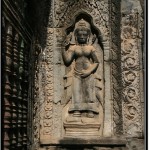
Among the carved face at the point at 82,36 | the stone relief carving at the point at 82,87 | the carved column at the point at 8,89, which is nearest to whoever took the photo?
the carved column at the point at 8,89

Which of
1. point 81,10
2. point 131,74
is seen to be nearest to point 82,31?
point 81,10

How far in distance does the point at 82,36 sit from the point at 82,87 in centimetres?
67

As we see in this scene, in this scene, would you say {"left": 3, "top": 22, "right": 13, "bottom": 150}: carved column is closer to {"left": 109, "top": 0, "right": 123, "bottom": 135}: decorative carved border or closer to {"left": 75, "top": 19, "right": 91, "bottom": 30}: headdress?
{"left": 75, "top": 19, "right": 91, "bottom": 30}: headdress

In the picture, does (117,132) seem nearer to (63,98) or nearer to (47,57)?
(63,98)

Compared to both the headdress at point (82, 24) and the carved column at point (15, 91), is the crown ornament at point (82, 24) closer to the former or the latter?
the headdress at point (82, 24)

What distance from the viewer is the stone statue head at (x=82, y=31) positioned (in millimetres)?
6203

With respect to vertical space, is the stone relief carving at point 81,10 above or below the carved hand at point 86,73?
above

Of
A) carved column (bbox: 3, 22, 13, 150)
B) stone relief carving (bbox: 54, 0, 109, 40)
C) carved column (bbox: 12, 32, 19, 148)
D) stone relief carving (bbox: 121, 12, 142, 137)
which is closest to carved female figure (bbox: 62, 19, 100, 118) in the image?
stone relief carving (bbox: 54, 0, 109, 40)

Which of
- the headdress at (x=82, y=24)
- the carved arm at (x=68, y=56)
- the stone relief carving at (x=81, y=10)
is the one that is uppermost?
the stone relief carving at (x=81, y=10)

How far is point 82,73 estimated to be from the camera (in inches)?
243

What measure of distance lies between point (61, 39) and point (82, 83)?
650 mm

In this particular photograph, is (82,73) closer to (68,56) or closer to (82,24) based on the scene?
(68,56)

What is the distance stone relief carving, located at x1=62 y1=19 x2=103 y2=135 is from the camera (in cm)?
609

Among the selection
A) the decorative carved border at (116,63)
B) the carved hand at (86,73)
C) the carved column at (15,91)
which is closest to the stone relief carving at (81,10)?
the decorative carved border at (116,63)
